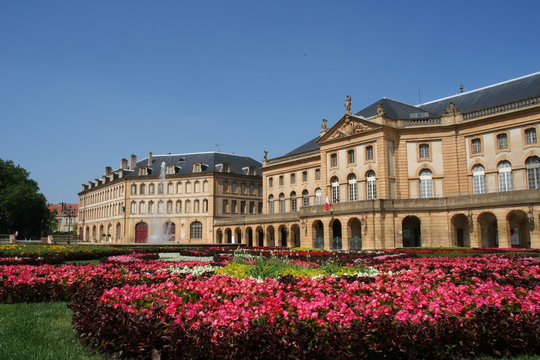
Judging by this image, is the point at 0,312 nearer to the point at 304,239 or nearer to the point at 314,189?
the point at 304,239

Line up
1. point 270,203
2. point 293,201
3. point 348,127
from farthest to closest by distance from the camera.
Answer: point 270,203
point 293,201
point 348,127

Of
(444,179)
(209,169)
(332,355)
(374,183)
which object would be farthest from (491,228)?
(209,169)

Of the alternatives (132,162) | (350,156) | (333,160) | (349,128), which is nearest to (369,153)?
(350,156)

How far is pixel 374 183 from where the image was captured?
43688 mm

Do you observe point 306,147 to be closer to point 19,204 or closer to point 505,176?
point 505,176

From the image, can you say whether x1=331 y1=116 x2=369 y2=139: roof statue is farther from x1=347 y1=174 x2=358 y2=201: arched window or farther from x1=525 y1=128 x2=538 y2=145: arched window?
x1=525 y1=128 x2=538 y2=145: arched window

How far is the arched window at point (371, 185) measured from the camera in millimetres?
43531

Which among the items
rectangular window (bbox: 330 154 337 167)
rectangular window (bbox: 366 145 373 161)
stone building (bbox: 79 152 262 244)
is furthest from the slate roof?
stone building (bbox: 79 152 262 244)

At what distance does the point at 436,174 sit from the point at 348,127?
10053 millimetres

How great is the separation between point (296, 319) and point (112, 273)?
8121mm

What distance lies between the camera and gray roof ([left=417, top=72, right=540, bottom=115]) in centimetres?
4078

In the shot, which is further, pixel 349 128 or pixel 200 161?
pixel 200 161

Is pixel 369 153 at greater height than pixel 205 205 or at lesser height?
greater

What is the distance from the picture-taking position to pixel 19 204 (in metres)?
73.2
